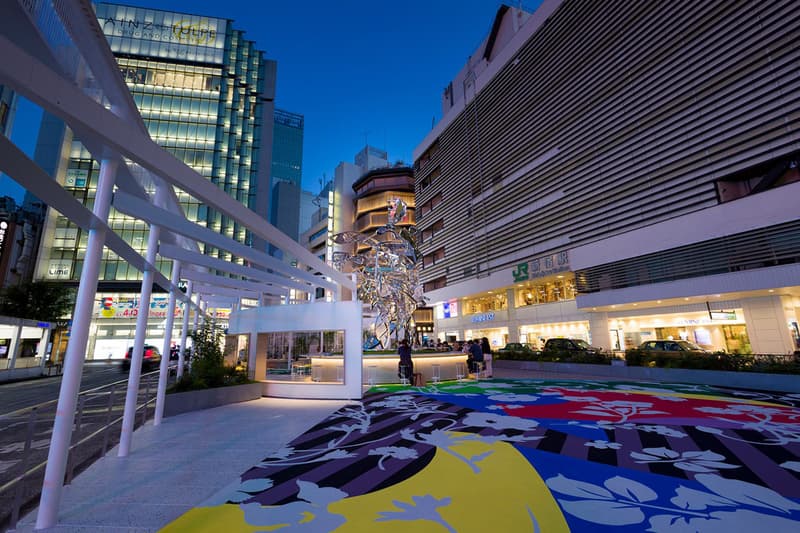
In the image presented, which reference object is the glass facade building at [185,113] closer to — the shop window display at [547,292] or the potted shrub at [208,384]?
the potted shrub at [208,384]

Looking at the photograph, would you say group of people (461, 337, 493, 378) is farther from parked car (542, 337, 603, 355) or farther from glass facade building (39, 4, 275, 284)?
glass facade building (39, 4, 275, 284)

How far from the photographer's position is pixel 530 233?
77.8 ft

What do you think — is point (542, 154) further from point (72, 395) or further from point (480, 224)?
point (72, 395)

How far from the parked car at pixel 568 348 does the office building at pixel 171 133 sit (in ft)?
102

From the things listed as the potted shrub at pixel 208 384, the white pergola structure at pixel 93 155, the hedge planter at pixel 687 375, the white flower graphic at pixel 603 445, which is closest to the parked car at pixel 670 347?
the hedge planter at pixel 687 375

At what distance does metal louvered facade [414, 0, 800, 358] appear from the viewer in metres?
13.1

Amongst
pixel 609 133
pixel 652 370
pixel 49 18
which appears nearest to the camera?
pixel 49 18

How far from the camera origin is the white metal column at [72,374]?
9.41 feet

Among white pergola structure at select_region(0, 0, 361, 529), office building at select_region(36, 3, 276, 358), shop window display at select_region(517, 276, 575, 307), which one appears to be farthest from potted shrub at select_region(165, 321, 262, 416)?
office building at select_region(36, 3, 276, 358)

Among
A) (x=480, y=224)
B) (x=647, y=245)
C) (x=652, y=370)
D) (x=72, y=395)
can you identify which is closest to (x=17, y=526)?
(x=72, y=395)

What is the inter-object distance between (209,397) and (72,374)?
240 inches

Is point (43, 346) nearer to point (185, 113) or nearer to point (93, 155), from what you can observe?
point (93, 155)

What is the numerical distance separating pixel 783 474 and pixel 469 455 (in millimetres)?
3336

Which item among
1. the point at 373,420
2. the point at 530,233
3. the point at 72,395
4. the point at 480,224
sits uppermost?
the point at 480,224
